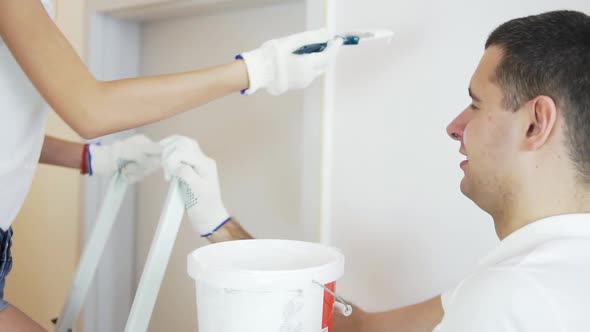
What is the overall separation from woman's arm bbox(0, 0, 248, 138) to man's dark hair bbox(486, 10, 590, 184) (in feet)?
1.78

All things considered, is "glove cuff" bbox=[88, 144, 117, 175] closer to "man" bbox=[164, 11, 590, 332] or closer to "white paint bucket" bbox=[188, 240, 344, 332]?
"white paint bucket" bbox=[188, 240, 344, 332]

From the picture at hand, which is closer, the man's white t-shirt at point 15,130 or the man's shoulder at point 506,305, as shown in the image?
the man's shoulder at point 506,305

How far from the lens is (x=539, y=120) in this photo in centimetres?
78

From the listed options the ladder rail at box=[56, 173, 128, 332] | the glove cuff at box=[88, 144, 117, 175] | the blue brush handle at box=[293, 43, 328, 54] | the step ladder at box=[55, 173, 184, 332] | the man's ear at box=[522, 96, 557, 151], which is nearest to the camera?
the man's ear at box=[522, 96, 557, 151]

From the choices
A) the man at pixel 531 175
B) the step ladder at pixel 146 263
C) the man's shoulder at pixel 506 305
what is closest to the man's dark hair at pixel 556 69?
the man at pixel 531 175

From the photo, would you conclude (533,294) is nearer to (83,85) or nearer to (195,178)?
(195,178)

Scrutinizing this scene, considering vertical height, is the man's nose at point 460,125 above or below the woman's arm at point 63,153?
above

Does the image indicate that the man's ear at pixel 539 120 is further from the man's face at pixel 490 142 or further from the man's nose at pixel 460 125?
the man's nose at pixel 460 125

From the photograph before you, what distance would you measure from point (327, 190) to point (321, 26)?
0.46 meters

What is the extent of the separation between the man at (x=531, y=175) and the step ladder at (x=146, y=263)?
1.86 ft

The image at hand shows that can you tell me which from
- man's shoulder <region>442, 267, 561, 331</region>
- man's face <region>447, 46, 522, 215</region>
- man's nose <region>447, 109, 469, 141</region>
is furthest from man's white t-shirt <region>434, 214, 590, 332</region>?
man's nose <region>447, 109, 469, 141</region>

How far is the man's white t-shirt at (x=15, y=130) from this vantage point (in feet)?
3.38

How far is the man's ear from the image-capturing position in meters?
0.76

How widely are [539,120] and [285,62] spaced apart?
0.54 metres
